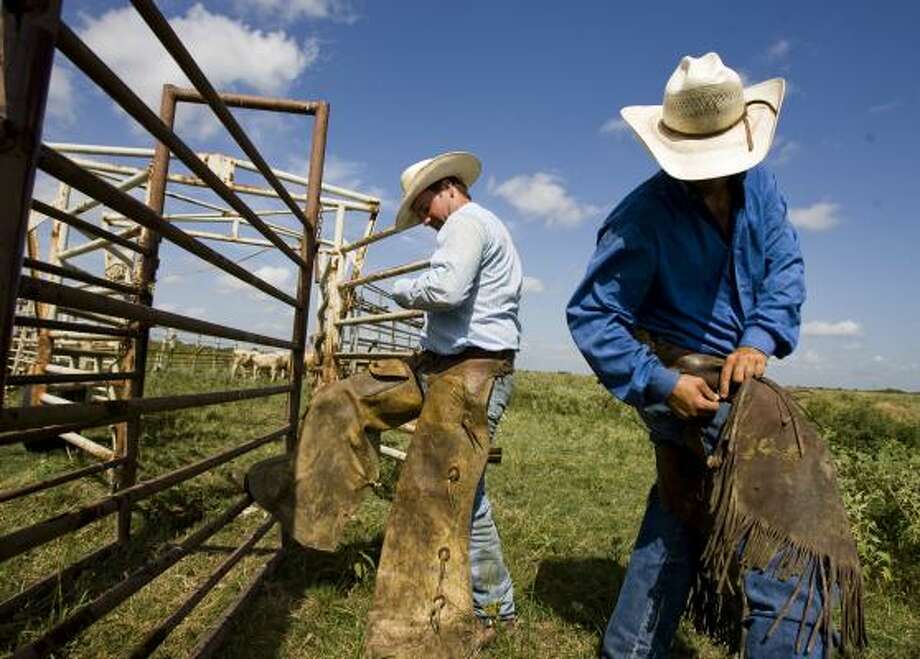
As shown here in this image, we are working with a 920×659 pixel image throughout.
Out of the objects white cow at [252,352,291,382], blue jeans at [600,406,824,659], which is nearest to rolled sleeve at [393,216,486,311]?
blue jeans at [600,406,824,659]

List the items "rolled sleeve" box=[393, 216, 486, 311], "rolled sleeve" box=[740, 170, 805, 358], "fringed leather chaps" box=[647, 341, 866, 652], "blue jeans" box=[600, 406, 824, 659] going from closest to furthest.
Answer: "fringed leather chaps" box=[647, 341, 866, 652] < "rolled sleeve" box=[740, 170, 805, 358] < "blue jeans" box=[600, 406, 824, 659] < "rolled sleeve" box=[393, 216, 486, 311]

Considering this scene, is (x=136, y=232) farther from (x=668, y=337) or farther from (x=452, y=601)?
(x=668, y=337)

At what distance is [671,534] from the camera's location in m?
2.28

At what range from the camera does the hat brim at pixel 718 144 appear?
200 centimetres

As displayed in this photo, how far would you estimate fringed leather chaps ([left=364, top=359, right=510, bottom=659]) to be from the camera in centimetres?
242

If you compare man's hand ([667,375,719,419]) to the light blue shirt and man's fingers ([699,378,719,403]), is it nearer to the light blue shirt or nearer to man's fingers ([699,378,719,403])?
man's fingers ([699,378,719,403])

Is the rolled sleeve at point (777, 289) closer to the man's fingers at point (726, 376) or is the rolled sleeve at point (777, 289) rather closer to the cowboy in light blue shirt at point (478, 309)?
the man's fingers at point (726, 376)

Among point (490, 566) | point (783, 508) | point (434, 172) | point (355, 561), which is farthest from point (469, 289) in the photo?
point (355, 561)

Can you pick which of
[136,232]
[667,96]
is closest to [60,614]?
[136,232]

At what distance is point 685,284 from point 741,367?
14.5 inches

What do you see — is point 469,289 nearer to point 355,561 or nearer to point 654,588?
point 654,588

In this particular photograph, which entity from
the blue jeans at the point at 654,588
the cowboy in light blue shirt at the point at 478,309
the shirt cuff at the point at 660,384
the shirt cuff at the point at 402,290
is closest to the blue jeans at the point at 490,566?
the cowboy in light blue shirt at the point at 478,309

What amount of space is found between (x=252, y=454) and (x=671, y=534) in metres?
4.94

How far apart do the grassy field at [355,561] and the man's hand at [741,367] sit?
0.33m
